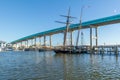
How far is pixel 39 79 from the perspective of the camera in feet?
74.4

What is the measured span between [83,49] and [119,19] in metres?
22.3

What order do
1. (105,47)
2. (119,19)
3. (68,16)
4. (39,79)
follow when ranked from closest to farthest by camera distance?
(39,79)
(119,19)
(105,47)
(68,16)

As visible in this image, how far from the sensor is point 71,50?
91938 millimetres

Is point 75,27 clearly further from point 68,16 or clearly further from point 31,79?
point 31,79

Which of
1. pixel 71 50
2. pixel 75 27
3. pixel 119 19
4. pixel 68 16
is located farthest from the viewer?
pixel 75 27

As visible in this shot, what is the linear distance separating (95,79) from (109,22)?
65.4m

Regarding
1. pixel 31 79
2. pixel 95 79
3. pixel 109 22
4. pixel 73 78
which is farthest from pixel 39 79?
pixel 109 22

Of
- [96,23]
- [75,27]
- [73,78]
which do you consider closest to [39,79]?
[73,78]

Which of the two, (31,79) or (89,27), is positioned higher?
(89,27)

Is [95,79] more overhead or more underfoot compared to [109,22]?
more underfoot

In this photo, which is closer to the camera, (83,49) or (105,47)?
(105,47)

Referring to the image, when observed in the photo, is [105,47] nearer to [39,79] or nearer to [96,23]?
[96,23]

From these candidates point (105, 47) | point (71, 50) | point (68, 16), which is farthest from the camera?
point (68, 16)

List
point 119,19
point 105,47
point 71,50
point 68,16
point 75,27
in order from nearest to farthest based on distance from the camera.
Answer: point 119,19, point 105,47, point 71,50, point 68,16, point 75,27
